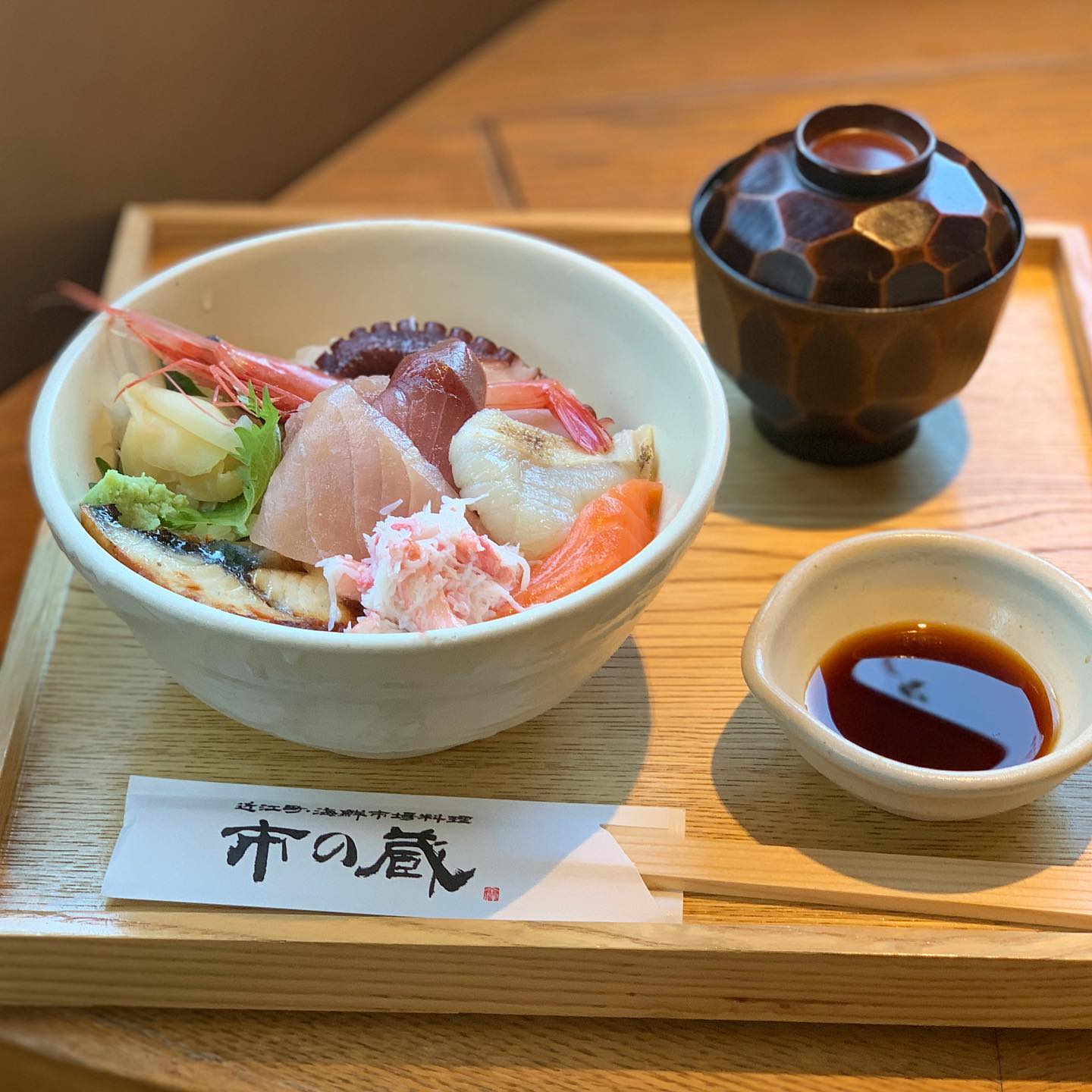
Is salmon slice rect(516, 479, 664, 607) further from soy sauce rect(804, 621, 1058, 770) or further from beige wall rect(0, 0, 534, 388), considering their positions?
beige wall rect(0, 0, 534, 388)

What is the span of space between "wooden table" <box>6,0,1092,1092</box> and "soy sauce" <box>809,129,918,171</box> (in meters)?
0.72

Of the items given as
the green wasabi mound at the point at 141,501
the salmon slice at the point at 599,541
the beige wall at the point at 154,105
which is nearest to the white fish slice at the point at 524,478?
the salmon slice at the point at 599,541

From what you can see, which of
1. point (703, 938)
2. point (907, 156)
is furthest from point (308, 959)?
point (907, 156)

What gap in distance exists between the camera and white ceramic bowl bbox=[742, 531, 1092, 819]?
0.96 meters

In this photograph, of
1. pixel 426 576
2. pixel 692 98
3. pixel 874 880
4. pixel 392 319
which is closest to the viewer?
pixel 426 576

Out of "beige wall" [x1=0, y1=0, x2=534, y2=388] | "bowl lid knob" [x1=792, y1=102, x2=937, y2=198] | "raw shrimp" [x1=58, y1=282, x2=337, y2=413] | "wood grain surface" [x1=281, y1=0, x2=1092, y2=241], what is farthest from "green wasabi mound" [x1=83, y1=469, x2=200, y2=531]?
"wood grain surface" [x1=281, y1=0, x2=1092, y2=241]

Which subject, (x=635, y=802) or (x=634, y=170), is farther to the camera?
(x=634, y=170)

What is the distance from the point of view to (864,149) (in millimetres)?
1301

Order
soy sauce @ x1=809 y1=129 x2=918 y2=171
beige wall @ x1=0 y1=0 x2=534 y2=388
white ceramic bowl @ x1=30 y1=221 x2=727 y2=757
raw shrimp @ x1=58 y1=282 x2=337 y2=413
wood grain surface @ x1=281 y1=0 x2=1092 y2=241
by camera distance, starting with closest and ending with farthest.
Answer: white ceramic bowl @ x1=30 y1=221 x2=727 y2=757
raw shrimp @ x1=58 y1=282 x2=337 y2=413
soy sauce @ x1=809 y1=129 x2=918 y2=171
beige wall @ x1=0 y1=0 x2=534 y2=388
wood grain surface @ x1=281 y1=0 x2=1092 y2=241

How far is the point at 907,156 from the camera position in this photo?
4.21 feet

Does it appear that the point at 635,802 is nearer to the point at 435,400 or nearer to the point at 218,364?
the point at 435,400

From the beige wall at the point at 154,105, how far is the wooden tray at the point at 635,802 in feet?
2.55

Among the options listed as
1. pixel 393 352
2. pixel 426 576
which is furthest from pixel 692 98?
pixel 426 576

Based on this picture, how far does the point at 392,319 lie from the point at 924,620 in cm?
67
